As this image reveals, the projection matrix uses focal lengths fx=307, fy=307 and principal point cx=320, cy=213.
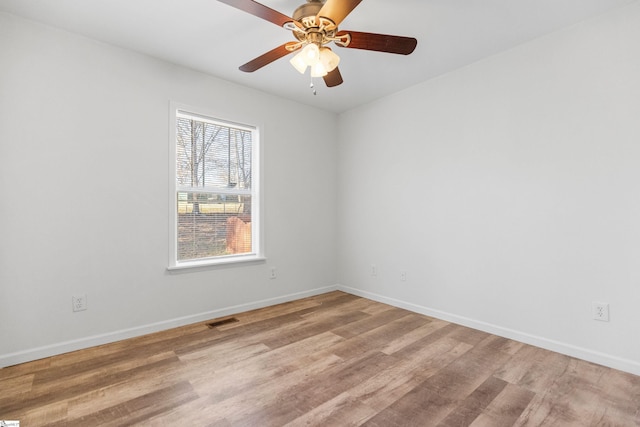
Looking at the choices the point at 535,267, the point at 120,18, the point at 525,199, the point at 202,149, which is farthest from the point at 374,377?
the point at 120,18

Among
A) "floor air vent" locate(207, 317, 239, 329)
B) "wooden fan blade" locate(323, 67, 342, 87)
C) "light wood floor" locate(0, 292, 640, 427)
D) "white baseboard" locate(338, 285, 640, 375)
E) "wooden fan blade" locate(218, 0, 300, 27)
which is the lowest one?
"light wood floor" locate(0, 292, 640, 427)

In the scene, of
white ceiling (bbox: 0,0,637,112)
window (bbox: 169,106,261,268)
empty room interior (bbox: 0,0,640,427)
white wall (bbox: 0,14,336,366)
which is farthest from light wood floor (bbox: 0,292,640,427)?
white ceiling (bbox: 0,0,637,112)

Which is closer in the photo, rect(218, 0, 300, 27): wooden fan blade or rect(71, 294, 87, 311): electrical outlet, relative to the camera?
rect(218, 0, 300, 27): wooden fan blade

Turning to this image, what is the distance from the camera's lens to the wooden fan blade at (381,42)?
5.90 ft

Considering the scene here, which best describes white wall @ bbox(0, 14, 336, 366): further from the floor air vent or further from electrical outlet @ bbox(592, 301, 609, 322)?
electrical outlet @ bbox(592, 301, 609, 322)

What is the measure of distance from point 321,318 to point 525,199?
7.14ft

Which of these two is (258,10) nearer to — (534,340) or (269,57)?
(269,57)

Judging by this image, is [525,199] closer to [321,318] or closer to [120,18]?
[321,318]

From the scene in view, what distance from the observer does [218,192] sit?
3.31m

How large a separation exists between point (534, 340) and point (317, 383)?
1.86 m

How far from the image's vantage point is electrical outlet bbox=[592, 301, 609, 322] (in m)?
2.20

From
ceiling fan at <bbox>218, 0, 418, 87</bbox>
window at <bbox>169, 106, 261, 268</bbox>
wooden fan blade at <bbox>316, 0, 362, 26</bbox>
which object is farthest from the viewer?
window at <bbox>169, 106, 261, 268</bbox>

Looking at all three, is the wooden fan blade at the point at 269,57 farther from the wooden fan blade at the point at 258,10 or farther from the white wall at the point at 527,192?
the white wall at the point at 527,192

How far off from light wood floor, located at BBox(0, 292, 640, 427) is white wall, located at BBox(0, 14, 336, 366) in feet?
0.94
